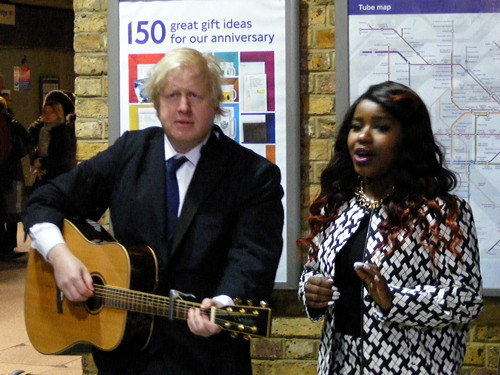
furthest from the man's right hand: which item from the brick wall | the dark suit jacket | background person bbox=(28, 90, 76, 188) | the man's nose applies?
background person bbox=(28, 90, 76, 188)

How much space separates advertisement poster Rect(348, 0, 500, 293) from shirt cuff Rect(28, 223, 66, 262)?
5.21 ft

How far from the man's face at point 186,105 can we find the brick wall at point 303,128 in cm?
145

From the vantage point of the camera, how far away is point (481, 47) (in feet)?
13.3

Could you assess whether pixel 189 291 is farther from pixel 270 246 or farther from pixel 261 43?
pixel 261 43

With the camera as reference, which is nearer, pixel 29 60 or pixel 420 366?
pixel 420 366

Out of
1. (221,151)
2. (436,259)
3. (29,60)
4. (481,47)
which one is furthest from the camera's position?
(29,60)

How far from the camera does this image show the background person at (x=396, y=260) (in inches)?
106

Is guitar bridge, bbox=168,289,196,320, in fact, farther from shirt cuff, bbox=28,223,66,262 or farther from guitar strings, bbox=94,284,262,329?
shirt cuff, bbox=28,223,66,262

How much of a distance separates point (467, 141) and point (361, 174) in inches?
55.1

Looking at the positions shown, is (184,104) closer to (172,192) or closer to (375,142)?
(172,192)

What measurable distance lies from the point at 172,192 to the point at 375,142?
610 mm

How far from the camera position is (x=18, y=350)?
6387 mm

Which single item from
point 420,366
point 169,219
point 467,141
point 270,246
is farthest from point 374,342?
point 467,141

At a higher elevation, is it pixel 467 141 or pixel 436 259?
pixel 467 141
